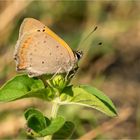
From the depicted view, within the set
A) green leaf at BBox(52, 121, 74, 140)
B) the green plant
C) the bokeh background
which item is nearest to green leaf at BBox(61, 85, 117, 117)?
the green plant

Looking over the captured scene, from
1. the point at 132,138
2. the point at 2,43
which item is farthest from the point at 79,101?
the point at 2,43

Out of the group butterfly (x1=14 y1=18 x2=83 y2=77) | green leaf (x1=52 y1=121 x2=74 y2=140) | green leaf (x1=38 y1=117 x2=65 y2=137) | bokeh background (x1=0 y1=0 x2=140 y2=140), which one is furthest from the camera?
bokeh background (x1=0 y1=0 x2=140 y2=140)

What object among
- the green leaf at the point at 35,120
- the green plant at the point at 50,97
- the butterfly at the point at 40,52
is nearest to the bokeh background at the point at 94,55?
the butterfly at the point at 40,52

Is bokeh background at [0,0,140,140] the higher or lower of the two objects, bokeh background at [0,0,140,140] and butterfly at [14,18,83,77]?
the higher

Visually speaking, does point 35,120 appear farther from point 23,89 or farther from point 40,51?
point 40,51

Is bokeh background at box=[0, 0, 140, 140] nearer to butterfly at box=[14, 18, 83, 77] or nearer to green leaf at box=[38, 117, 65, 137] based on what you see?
butterfly at box=[14, 18, 83, 77]

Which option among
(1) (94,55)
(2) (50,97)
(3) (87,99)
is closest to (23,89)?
(2) (50,97)

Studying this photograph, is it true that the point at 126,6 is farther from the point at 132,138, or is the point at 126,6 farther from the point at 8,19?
the point at 132,138
